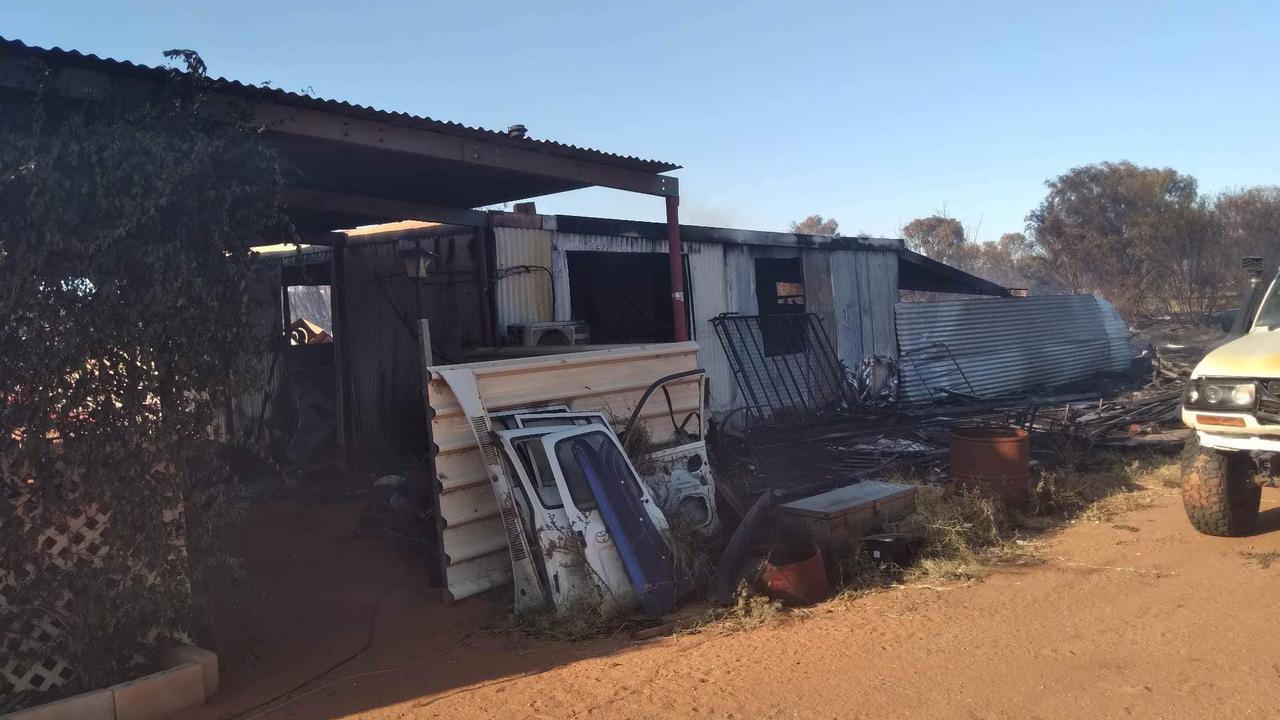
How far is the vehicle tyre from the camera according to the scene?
656 centimetres

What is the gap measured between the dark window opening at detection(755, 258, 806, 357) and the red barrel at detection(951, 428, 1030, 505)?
627 cm

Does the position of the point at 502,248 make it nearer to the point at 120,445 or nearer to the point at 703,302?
the point at 703,302

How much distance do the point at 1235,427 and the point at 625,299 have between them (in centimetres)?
943

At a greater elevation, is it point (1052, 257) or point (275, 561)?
point (1052, 257)

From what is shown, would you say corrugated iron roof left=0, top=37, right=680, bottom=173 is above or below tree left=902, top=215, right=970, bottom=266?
below

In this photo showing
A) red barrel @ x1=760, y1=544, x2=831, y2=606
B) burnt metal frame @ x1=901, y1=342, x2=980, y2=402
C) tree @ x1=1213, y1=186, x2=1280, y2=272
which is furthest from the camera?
tree @ x1=1213, y1=186, x2=1280, y2=272

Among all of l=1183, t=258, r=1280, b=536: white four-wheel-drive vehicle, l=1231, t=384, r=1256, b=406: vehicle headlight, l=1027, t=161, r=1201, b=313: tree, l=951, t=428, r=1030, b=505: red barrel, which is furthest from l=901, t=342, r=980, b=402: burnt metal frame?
l=1027, t=161, r=1201, b=313: tree

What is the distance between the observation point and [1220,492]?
655cm

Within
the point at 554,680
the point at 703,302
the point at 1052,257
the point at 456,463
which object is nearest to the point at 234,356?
the point at 456,463

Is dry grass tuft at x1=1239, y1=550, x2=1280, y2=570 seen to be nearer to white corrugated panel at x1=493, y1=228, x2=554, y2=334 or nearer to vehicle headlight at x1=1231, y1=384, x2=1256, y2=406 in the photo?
vehicle headlight at x1=1231, y1=384, x2=1256, y2=406

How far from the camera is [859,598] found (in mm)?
5750

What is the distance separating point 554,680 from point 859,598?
2.14 m

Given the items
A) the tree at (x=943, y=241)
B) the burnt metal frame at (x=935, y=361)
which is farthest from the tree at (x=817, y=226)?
the burnt metal frame at (x=935, y=361)

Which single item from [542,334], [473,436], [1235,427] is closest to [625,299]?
[542,334]
